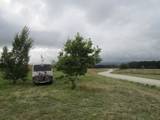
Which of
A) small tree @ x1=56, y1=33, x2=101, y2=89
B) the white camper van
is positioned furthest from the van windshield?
small tree @ x1=56, y1=33, x2=101, y2=89

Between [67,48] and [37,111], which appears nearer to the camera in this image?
[37,111]

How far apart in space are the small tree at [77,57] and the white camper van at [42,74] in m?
5.02

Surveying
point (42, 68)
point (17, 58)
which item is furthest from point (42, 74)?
point (17, 58)

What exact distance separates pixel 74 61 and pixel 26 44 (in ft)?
30.4

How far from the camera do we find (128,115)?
A: 9.73m

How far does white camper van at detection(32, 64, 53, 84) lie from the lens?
78.7 feet

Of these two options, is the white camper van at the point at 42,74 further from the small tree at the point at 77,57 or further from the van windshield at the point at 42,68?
the small tree at the point at 77,57

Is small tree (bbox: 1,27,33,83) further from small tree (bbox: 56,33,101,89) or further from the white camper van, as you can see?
small tree (bbox: 56,33,101,89)

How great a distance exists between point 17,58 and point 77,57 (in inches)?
367

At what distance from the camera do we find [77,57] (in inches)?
761

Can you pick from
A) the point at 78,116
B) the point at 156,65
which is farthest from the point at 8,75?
the point at 156,65

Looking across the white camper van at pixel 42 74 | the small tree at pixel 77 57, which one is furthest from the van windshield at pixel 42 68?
the small tree at pixel 77 57

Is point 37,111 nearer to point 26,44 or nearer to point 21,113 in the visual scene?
point 21,113

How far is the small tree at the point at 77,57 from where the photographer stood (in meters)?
19.3
